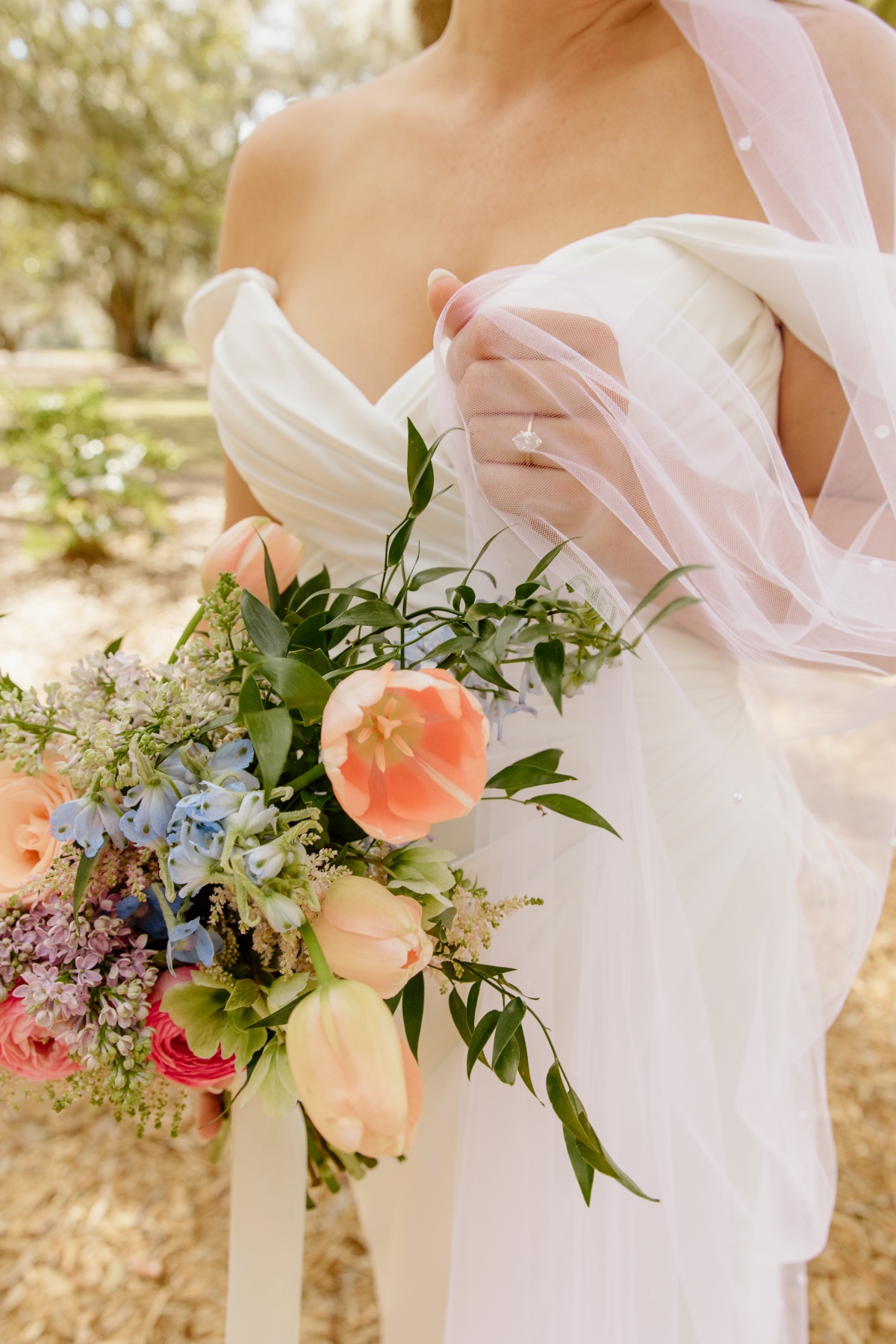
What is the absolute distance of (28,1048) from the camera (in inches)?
28.5

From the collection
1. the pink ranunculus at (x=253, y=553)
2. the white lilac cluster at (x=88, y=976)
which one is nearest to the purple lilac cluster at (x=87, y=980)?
the white lilac cluster at (x=88, y=976)

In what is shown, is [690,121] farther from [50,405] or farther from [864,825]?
[50,405]

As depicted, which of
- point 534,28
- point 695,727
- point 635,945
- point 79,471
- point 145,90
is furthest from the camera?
point 145,90

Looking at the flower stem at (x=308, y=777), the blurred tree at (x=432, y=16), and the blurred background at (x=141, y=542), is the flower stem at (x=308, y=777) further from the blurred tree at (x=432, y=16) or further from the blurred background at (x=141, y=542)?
the blurred tree at (x=432, y=16)

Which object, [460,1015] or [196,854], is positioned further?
[460,1015]

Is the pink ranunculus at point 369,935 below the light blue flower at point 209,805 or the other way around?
below

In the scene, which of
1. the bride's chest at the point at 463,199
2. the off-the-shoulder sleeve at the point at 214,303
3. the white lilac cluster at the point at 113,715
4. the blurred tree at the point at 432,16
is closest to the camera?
the white lilac cluster at the point at 113,715

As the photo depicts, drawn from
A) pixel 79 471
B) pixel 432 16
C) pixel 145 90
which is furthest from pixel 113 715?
pixel 145 90

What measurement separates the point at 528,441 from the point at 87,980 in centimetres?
61

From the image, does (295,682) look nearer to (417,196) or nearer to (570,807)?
(570,807)

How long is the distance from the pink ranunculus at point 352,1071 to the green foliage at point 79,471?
5.85 metres

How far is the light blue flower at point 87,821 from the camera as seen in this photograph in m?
0.67

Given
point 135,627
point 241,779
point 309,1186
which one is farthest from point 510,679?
point 135,627

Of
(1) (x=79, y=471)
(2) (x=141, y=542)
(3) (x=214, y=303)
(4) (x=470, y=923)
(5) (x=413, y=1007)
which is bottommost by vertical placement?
(2) (x=141, y=542)
